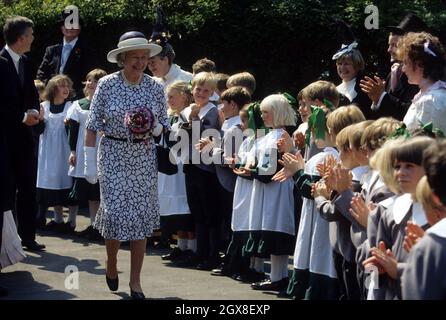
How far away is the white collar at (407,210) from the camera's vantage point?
4918mm

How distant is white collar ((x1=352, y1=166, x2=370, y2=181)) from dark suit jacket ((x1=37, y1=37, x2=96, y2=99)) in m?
6.33

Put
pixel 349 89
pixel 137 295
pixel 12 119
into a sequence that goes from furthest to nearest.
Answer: pixel 12 119 → pixel 349 89 → pixel 137 295

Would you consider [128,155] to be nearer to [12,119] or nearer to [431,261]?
[12,119]

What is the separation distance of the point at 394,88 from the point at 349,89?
415 millimetres

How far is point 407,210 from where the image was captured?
5.11m

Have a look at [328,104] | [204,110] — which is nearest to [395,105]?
[328,104]

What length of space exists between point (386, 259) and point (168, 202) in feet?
16.9

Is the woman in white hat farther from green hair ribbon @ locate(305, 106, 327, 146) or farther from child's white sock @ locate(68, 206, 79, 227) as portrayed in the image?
child's white sock @ locate(68, 206, 79, 227)

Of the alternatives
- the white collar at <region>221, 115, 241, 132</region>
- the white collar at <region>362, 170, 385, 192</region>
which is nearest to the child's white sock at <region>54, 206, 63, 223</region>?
the white collar at <region>221, 115, 241, 132</region>

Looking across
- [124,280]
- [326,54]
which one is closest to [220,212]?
[124,280]

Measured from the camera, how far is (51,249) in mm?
10062

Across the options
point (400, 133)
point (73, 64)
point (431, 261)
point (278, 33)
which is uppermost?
point (278, 33)
